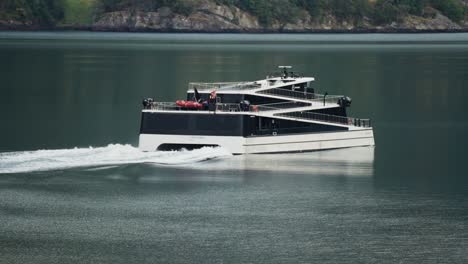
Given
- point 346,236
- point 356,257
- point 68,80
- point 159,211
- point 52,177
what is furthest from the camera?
point 68,80

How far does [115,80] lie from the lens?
164 m

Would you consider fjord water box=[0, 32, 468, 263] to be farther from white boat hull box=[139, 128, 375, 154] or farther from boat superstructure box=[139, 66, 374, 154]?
boat superstructure box=[139, 66, 374, 154]

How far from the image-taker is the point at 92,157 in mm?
84438

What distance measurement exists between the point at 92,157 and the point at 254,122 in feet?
39.1

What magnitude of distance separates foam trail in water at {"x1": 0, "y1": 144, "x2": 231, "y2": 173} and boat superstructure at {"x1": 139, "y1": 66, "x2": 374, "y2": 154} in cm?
108

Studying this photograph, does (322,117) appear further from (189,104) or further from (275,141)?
(189,104)

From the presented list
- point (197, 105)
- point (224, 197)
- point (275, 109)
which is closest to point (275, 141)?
point (275, 109)

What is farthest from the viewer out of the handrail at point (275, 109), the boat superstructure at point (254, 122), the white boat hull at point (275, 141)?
the handrail at point (275, 109)

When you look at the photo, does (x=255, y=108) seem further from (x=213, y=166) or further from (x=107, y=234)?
(x=107, y=234)

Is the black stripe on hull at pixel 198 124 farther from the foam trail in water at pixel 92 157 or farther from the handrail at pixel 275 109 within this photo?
the foam trail in water at pixel 92 157

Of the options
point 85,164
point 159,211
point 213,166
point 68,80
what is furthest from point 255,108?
point 68,80

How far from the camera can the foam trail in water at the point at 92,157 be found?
81750 mm

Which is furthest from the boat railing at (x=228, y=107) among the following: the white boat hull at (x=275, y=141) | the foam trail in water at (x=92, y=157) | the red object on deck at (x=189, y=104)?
the foam trail in water at (x=92, y=157)

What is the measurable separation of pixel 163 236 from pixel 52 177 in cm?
1568
